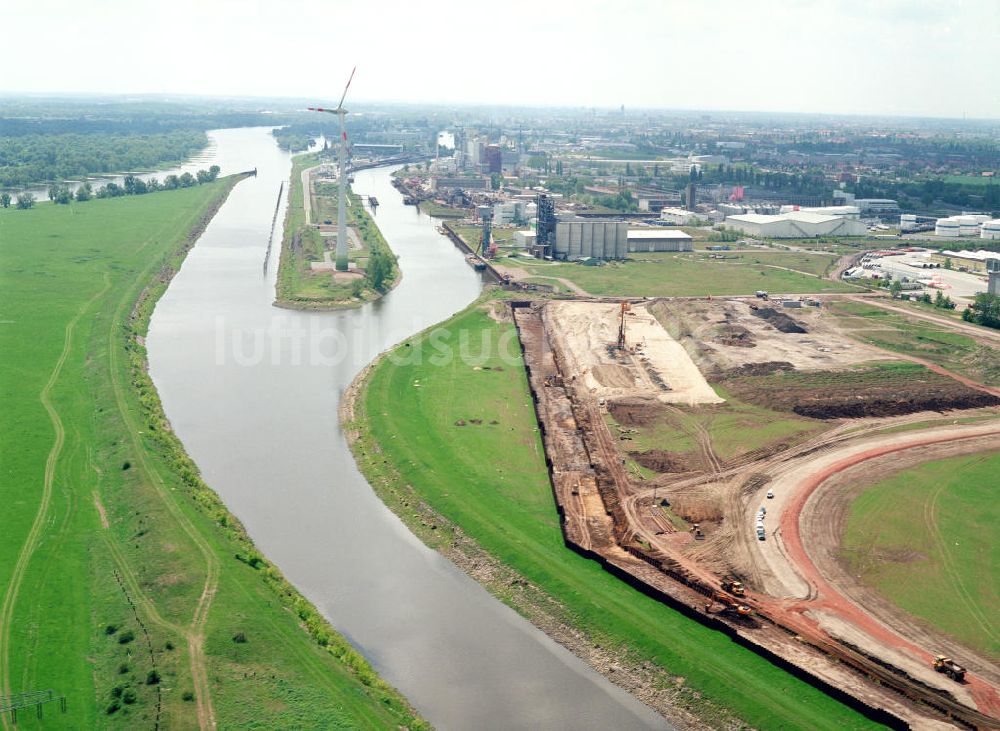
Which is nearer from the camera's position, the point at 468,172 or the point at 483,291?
the point at 483,291

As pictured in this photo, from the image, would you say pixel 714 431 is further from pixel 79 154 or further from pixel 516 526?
pixel 79 154

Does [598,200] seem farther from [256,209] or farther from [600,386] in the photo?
[600,386]

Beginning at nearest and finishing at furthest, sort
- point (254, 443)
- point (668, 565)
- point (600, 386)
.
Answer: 1. point (668, 565)
2. point (254, 443)
3. point (600, 386)

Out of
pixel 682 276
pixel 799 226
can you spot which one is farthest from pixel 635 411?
pixel 799 226

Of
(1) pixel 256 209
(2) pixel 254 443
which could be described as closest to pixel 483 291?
(2) pixel 254 443

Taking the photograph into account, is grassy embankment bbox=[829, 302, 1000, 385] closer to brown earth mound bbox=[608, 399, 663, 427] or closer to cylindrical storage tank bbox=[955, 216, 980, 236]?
brown earth mound bbox=[608, 399, 663, 427]

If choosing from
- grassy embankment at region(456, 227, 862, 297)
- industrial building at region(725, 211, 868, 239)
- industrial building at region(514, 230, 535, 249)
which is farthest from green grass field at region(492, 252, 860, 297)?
industrial building at region(725, 211, 868, 239)
